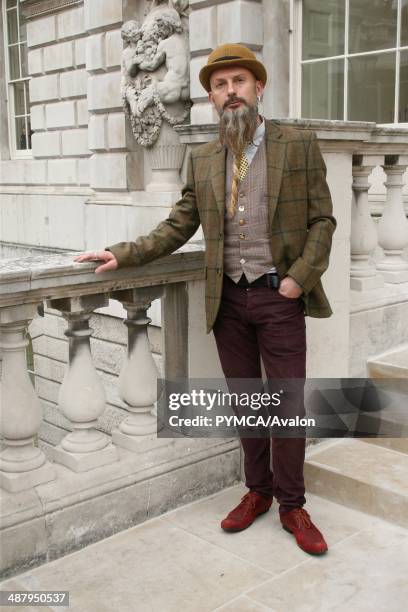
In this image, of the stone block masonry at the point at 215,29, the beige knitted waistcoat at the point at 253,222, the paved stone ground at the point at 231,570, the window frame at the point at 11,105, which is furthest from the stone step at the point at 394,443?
the window frame at the point at 11,105

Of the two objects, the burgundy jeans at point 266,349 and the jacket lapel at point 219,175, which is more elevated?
the jacket lapel at point 219,175

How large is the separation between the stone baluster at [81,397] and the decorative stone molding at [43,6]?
9.30 m

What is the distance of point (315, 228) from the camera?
291 centimetres

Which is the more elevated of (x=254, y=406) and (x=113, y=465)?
(x=254, y=406)

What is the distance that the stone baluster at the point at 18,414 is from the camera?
2795 millimetres

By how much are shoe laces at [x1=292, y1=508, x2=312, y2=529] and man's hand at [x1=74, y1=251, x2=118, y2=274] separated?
46.1 inches

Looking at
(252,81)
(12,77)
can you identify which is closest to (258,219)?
(252,81)

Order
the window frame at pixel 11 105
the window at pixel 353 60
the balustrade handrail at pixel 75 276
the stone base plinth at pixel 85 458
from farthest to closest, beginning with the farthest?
the window frame at pixel 11 105
the window at pixel 353 60
the stone base plinth at pixel 85 458
the balustrade handrail at pixel 75 276

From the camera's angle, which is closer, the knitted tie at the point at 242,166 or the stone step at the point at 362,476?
the knitted tie at the point at 242,166

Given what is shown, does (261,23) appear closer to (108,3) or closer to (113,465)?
(108,3)

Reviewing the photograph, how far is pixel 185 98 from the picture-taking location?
877 centimetres

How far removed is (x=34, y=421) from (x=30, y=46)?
11.0 meters

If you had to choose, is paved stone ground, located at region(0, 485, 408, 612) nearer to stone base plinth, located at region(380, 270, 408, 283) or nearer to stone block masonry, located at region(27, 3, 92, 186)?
stone base plinth, located at region(380, 270, 408, 283)

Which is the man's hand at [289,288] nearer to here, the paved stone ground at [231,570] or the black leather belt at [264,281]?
the black leather belt at [264,281]
